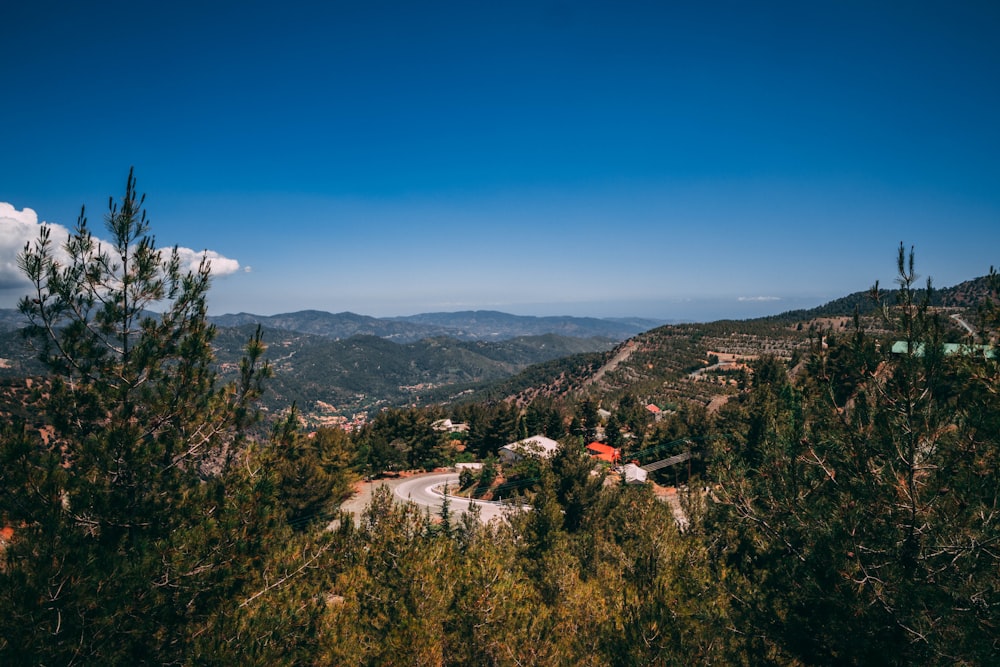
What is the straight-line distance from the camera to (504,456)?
4666 cm

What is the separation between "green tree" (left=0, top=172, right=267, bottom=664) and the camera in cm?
508

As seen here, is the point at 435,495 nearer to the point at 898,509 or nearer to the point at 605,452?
the point at 605,452

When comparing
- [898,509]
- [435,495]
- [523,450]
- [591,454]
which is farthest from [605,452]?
[898,509]

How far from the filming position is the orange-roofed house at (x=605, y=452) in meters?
44.5

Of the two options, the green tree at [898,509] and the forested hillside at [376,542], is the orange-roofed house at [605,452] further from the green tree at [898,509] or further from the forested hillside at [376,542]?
the green tree at [898,509]

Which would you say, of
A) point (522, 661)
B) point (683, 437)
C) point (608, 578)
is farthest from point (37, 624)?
point (683, 437)

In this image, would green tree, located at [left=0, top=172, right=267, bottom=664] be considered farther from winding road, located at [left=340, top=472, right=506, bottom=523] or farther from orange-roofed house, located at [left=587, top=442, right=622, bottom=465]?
orange-roofed house, located at [left=587, top=442, right=622, bottom=465]

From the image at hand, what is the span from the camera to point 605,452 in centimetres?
4791

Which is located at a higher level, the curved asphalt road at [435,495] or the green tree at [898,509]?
the green tree at [898,509]

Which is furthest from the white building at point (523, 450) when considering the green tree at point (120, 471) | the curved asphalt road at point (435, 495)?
the green tree at point (120, 471)

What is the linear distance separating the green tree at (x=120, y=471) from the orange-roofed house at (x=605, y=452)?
134 ft

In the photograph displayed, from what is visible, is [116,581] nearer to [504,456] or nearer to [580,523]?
[580,523]

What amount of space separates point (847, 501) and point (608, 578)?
8.03m

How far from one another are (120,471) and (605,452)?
46331mm
